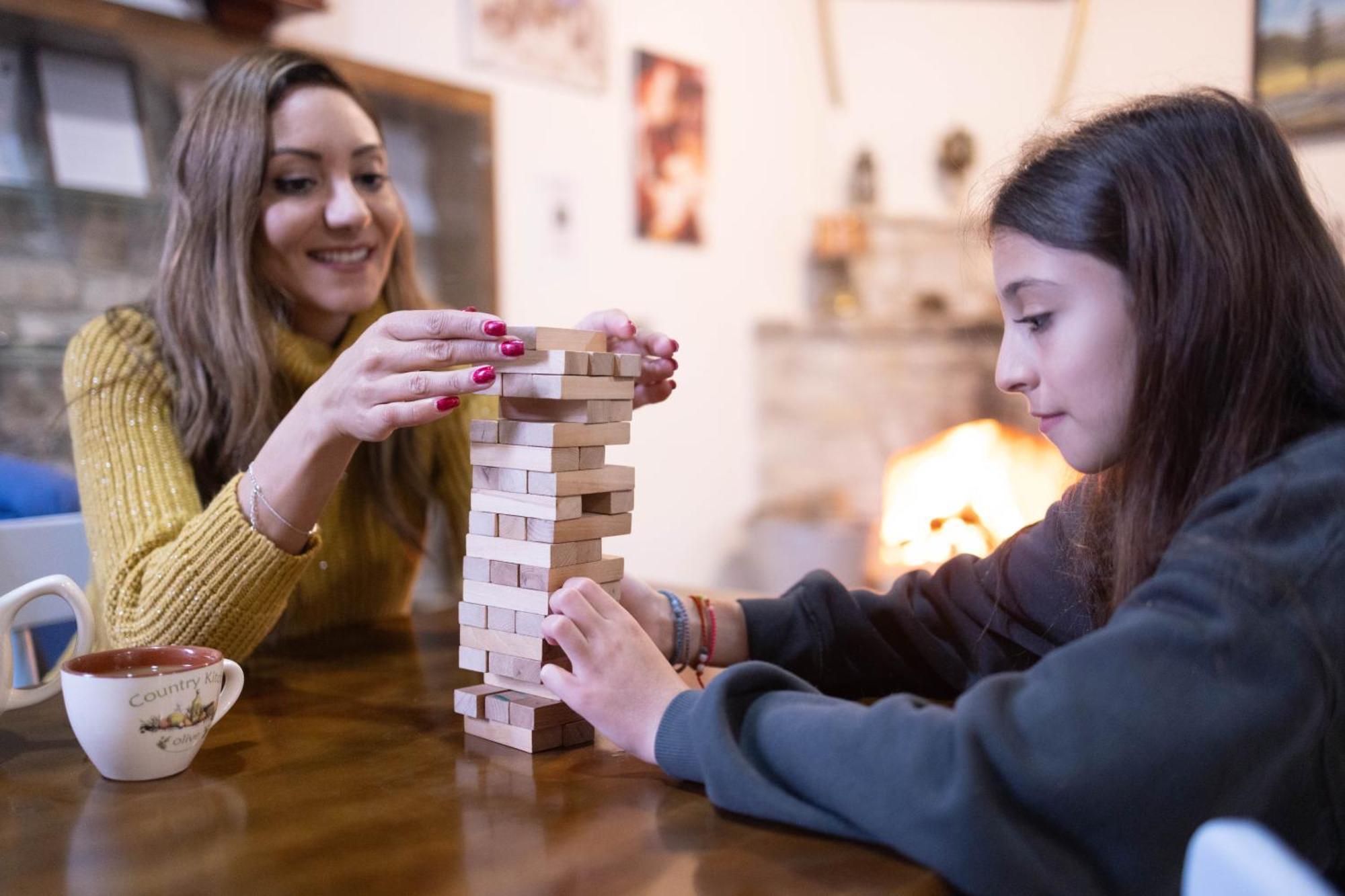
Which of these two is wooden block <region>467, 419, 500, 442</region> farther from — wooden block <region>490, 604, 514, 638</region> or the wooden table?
the wooden table

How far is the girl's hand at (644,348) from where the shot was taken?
1.28m

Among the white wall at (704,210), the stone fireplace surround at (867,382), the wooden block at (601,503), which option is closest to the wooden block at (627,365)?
the wooden block at (601,503)

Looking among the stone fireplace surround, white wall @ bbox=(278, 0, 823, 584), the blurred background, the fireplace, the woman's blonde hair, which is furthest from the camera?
the stone fireplace surround

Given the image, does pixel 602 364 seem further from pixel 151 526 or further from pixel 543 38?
pixel 543 38

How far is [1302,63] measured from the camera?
372 centimetres

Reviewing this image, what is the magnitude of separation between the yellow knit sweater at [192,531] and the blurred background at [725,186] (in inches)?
25.2

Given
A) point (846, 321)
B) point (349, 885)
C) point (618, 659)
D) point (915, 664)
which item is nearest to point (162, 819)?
point (349, 885)

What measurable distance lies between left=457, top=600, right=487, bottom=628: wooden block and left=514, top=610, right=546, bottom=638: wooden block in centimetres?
4

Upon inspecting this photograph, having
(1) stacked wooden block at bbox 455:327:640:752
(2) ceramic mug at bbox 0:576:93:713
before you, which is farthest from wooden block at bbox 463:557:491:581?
(2) ceramic mug at bbox 0:576:93:713

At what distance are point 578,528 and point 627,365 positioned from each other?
0.16 meters

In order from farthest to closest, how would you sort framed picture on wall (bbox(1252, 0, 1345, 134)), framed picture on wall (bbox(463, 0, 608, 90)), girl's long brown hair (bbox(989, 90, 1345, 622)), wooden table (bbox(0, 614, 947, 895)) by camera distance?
1. framed picture on wall (bbox(1252, 0, 1345, 134))
2. framed picture on wall (bbox(463, 0, 608, 90))
3. girl's long brown hair (bbox(989, 90, 1345, 622))
4. wooden table (bbox(0, 614, 947, 895))

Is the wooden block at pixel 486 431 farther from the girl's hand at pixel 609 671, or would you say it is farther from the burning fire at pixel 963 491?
the burning fire at pixel 963 491

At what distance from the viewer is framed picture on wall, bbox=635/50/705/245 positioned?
3762 mm

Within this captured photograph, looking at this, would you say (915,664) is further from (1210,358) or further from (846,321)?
(846,321)
